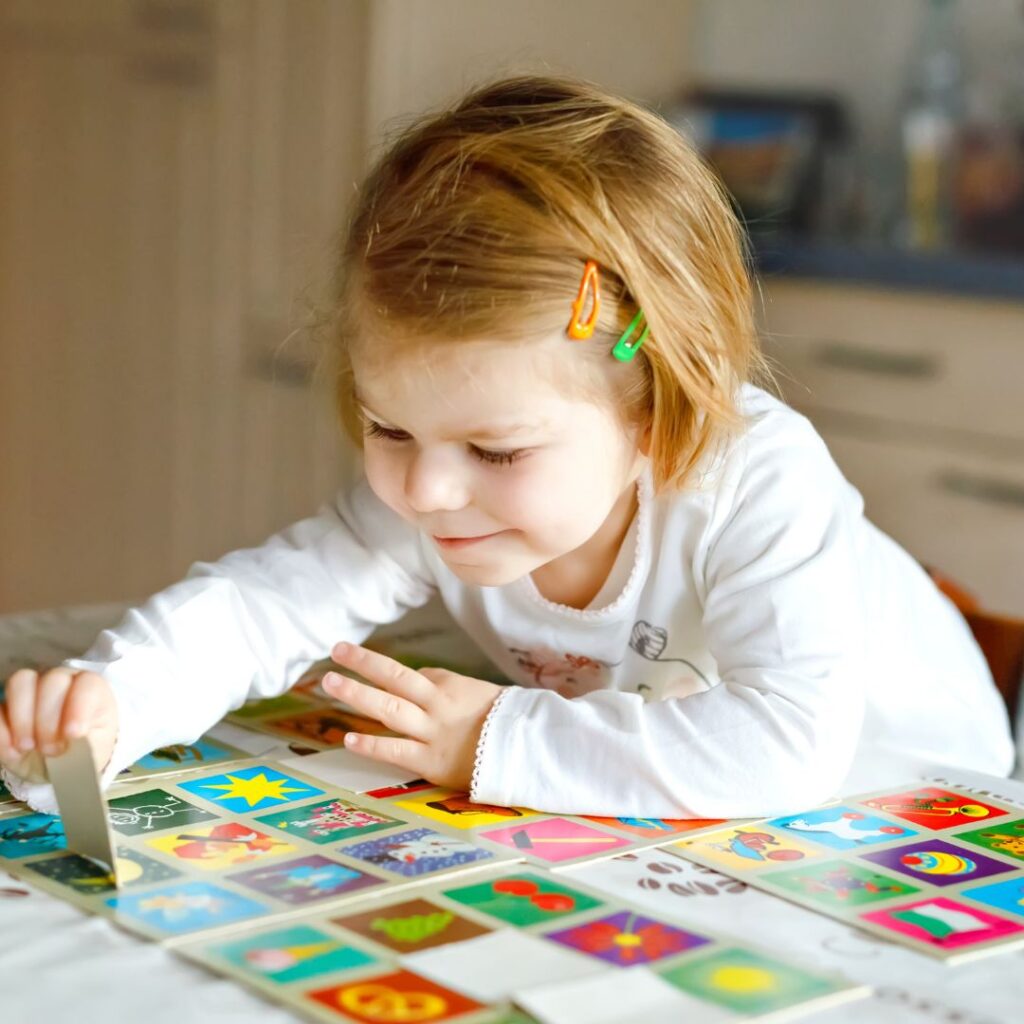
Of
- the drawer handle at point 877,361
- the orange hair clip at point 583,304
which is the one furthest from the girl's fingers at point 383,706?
the drawer handle at point 877,361

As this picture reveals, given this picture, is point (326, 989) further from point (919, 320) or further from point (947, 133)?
point (947, 133)

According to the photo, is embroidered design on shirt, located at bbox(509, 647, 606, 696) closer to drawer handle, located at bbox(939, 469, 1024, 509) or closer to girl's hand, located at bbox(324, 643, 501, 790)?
girl's hand, located at bbox(324, 643, 501, 790)

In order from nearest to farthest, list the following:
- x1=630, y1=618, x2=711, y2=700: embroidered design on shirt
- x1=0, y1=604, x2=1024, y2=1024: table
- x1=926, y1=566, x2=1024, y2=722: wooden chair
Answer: x1=0, y1=604, x2=1024, y2=1024: table, x1=630, y1=618, x2=711, y2=700: embroidered design on shirt, x1=926, y1=566, x2=1024, y2=722: wooden chair

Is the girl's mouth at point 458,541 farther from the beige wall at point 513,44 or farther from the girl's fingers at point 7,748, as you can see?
the beige wall at point 513,44

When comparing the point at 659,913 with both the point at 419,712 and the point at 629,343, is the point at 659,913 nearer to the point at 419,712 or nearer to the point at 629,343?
the point at 419,712

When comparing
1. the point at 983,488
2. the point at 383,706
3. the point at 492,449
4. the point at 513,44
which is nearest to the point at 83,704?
the point at 383,706

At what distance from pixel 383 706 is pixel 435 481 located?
14cm

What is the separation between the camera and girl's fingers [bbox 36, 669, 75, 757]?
2.68ft

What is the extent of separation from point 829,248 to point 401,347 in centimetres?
172

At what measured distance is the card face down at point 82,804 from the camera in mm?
747

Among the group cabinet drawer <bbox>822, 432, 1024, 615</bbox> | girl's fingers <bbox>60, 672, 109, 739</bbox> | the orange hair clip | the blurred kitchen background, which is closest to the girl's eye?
the orange hair clip

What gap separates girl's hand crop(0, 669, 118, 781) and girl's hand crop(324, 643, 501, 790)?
14 centimetres

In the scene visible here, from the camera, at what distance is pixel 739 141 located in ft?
9.24

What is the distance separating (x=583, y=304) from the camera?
929mm
